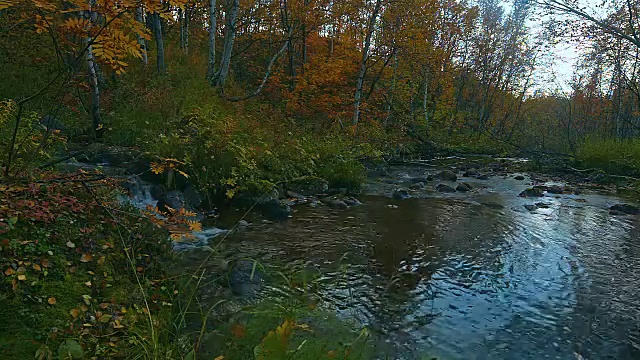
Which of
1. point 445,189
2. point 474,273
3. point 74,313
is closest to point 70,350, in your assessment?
point 74,313

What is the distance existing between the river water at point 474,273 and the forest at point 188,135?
2.60 feet

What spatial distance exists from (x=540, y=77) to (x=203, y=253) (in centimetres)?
3165

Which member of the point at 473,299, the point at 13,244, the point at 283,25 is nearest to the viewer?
the point at 13,244

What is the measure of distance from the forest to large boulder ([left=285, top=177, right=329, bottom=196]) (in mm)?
72

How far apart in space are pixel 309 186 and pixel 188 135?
3.49 m

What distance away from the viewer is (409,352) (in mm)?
3812

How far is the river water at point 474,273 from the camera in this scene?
4156 millimetres

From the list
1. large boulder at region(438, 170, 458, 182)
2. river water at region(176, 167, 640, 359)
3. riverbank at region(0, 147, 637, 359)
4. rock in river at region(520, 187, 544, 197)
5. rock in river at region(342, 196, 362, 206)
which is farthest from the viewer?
large boulder at region(438, 170, 458, 182)

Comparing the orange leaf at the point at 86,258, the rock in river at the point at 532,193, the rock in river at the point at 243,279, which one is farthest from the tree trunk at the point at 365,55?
the orange leaf at the point at 86,258

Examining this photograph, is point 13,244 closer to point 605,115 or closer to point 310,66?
point 310,66

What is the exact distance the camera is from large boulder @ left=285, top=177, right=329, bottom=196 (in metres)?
10.7

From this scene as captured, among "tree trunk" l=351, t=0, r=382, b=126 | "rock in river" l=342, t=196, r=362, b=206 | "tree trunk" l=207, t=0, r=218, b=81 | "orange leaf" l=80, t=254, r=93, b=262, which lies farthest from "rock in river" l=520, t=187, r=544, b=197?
"orange leaf" l=80, t=254, r=93, b=262

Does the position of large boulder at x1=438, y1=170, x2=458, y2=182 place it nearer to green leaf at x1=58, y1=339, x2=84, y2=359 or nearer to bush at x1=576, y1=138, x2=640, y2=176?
bush at x1=576, y1=138, x2=640, y2=176

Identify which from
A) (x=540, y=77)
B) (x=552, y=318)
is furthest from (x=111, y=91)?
(x=540, y=77)
